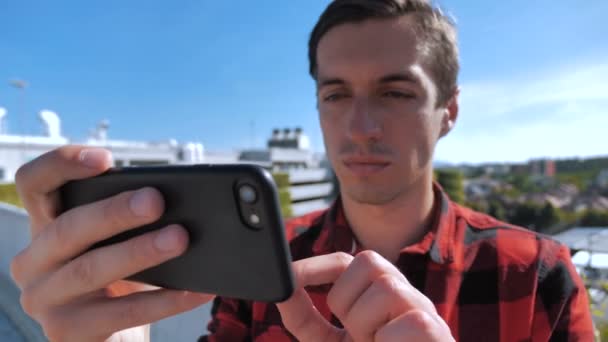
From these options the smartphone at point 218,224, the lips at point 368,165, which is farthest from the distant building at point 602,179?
the smartphone at point 218,224

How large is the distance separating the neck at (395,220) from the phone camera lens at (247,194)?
36.2 inches

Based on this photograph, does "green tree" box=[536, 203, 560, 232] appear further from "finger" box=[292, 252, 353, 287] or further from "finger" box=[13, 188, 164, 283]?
"finger" box=[13, 188, 164, 283]

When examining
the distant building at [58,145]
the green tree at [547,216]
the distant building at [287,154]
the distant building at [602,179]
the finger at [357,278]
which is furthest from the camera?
the distant building at [287,154]

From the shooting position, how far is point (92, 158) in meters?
0.80

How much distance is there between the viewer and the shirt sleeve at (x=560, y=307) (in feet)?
4.07

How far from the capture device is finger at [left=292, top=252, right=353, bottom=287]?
76 centimetres

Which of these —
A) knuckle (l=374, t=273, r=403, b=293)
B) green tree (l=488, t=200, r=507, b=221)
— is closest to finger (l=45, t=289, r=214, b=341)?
knuckle (l=374, t=273, r=403, b=293)

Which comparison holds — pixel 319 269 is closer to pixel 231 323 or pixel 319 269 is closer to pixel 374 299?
pixel 374 299

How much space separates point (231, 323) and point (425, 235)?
874 millimetres

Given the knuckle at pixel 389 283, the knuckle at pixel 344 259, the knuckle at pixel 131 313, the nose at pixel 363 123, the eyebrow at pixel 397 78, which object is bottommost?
the knuckle at pixel 131 313

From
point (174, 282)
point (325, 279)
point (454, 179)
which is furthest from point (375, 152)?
point (454, 179)

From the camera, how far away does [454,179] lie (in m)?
44.2

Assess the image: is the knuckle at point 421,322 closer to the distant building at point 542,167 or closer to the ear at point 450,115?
the ear at point 450,115

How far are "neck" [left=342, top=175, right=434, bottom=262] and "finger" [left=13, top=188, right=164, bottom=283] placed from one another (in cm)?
97
